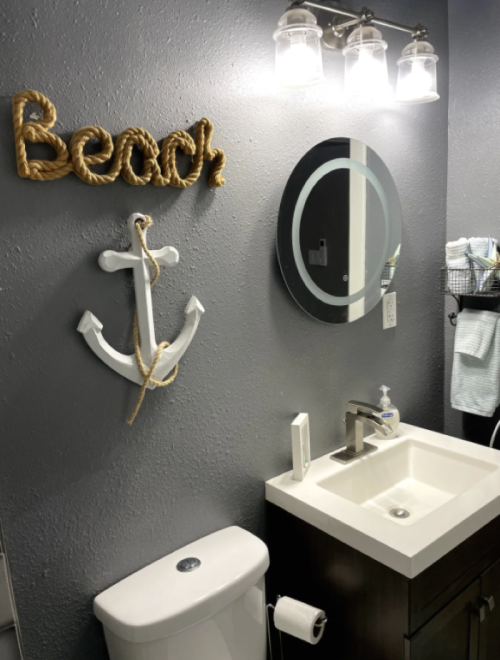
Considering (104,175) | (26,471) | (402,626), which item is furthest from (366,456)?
(104,175)

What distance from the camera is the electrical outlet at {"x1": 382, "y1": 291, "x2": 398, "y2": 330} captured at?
68.0 inches

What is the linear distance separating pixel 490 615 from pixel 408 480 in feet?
1.46

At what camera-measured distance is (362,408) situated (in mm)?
1538

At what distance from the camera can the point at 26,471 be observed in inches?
39.2

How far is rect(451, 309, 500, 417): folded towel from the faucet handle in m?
0.47

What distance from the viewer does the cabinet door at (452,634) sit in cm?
114

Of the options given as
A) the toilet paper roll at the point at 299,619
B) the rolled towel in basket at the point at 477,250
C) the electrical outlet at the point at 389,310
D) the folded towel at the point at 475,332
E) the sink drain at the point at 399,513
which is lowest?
the toilet paper roll at the point at 299,619

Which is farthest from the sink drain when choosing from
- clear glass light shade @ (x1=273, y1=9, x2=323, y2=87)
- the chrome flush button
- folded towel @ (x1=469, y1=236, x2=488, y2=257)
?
clear glass light shade @ (x1=273, y1=9, x2=323, y2=87)

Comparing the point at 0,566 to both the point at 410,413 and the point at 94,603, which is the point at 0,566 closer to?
the point at 94,603

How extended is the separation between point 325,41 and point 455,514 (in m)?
1.33

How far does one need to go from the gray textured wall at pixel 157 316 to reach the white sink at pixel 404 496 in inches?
4.9

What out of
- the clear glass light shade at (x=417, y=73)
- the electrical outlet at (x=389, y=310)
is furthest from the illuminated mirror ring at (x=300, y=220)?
the clear glass light shade at (x=417, y=73)

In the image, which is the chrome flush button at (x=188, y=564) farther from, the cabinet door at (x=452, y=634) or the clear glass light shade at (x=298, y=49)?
the clear glass light shade at (x=298, y=49)

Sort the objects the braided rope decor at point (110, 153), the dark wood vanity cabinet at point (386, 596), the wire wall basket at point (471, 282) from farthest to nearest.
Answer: the wire wall basket at point (471, 282)
the dark wood vanity cabinet at point (386, 596)
the braided rope decor at point (110, 153)
